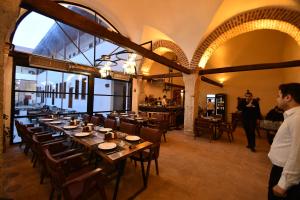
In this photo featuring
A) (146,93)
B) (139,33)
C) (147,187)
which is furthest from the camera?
(146,93)

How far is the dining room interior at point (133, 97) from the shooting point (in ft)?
7.13

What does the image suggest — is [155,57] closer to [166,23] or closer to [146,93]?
[166,23]

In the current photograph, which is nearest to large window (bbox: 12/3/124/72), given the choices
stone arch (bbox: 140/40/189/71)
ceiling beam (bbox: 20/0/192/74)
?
stone arch (bbox: 140/40/189/71)

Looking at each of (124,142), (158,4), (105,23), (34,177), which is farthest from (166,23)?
(34,177)

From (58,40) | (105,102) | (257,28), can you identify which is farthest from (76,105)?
(257,28)

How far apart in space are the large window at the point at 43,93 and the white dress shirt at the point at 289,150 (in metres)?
5.62

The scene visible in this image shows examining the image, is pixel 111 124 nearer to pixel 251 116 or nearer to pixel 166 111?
pixel 166 111

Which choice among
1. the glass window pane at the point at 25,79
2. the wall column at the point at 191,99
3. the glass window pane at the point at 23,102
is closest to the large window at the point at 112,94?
the glass window pane at the point at 23,102

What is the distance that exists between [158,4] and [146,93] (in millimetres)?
4664

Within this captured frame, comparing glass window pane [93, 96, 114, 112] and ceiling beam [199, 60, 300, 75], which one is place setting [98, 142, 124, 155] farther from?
glass window pane [93, 96, 114, 112]

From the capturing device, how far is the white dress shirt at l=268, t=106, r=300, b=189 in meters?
1.10

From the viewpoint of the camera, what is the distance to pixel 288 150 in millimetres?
1223

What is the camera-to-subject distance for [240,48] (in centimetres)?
786

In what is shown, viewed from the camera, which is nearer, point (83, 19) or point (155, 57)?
point (83, 19)
